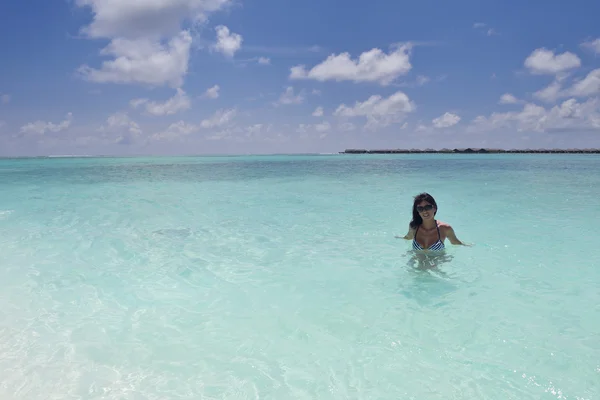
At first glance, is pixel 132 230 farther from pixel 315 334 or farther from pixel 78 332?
pixel 315 334

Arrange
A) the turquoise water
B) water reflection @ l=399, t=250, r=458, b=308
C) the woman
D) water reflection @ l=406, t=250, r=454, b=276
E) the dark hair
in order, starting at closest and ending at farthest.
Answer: the turquoise water
water reflection @ l=399, t=250, r=458, b=308
the dark hair
the woman
water reflection @ l=406, t=250, r=454, b=276

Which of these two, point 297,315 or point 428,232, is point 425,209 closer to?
point 428,232

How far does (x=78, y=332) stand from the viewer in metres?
4.32

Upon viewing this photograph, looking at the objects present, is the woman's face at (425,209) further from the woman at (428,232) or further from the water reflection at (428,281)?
the water reflection at (428,281)

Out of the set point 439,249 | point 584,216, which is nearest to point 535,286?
point 439,249

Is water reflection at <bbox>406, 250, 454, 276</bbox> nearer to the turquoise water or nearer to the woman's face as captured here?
the turquoise water

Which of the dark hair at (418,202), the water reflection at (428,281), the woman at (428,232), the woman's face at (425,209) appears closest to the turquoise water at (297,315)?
the water reflection at (428,281)

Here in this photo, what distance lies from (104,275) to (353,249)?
14.0ft

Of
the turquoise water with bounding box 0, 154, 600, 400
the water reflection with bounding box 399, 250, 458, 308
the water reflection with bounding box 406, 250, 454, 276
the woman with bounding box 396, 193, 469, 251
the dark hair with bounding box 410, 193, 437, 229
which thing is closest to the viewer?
the turquoise water with bounding box 0, 154, 600, 400

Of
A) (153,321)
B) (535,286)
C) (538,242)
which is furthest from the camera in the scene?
(538,242)

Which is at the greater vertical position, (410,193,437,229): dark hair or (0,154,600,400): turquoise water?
(410,193,437,229): dark hair

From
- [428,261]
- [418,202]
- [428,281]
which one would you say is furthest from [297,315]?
[428,261]

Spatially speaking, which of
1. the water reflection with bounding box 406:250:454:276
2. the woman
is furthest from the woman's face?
the water reflection with bounding box 406:250:454:276

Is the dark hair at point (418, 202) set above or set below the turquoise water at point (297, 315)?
above
